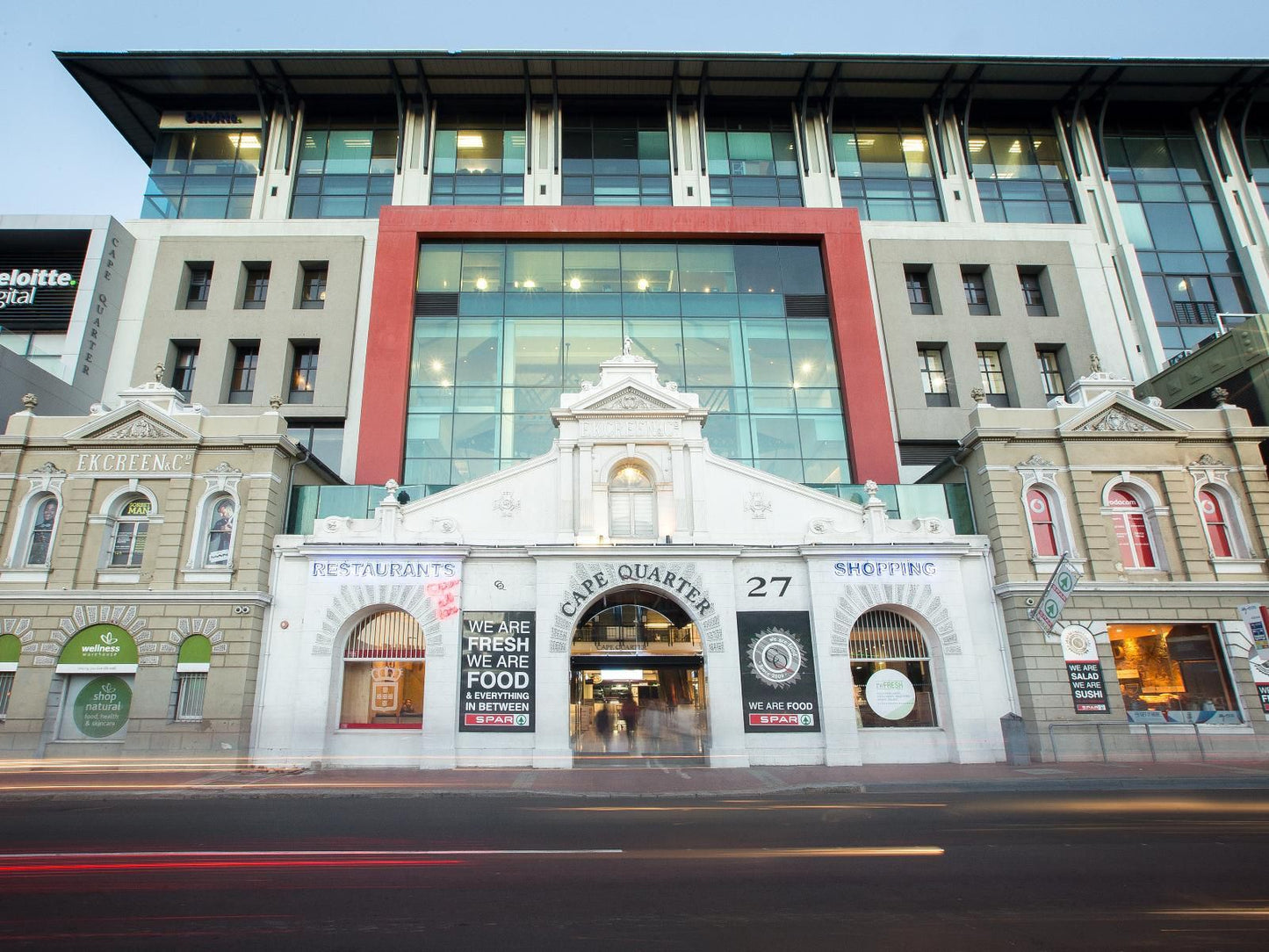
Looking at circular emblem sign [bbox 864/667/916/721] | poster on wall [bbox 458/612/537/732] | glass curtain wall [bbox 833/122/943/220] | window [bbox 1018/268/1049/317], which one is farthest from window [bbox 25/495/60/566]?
window [bbox 1018/268/1049/317]

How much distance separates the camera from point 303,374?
102 feet

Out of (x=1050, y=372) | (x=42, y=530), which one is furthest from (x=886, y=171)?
(x=42, y=530)

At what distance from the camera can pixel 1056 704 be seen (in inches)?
791

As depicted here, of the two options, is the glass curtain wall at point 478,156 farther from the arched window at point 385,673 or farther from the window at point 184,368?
the arched window at point 385,673

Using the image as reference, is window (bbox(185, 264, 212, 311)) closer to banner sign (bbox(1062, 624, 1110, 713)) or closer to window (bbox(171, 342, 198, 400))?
window (bbox(171, 342, 198, 400))

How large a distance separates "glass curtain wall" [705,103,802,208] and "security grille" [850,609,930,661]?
22.4 metres

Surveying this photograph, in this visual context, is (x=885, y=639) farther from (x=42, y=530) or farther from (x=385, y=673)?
(x=42, y=530)

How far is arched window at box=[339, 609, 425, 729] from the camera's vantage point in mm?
20609

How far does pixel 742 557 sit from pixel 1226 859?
13298mm

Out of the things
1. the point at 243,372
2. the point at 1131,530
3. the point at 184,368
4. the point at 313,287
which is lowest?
the point at 1131,530

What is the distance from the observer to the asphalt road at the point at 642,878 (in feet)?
20.4

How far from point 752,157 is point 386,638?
30331 millimetres

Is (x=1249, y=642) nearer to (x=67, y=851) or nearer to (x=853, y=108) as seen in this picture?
(x=67, y=851)

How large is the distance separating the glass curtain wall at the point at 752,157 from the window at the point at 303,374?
20.9 meters
